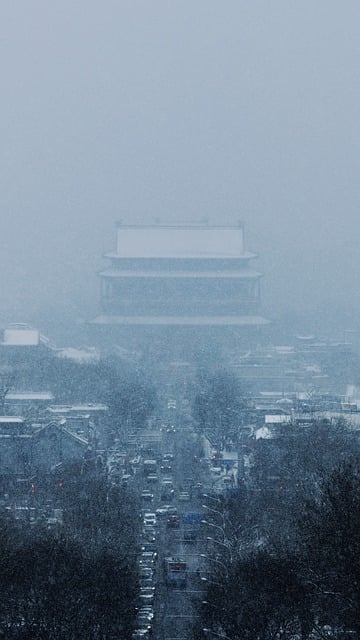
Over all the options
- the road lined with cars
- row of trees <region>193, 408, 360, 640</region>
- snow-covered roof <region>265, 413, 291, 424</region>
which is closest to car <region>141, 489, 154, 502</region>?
the road lined with cars

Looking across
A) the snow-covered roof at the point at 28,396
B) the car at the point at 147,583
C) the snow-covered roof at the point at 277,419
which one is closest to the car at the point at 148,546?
the car at the point at 147,583

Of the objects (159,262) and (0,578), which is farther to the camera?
(159,262)

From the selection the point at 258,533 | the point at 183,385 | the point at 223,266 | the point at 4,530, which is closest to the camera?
the point at 4,530

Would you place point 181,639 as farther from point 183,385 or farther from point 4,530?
point 183,385

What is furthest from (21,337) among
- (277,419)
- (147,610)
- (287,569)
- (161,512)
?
(287,569)

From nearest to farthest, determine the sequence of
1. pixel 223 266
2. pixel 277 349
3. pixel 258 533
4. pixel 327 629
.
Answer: pixel 327 629, pixel 258 533, pixel 277 349, pixel 223 266

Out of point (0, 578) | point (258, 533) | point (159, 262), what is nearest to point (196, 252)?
point (159, 262)

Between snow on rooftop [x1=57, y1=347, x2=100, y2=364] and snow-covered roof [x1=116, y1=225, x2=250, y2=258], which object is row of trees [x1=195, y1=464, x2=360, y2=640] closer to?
snow on rooftop [x1=57, y1=347, x2=100, y2=364]
